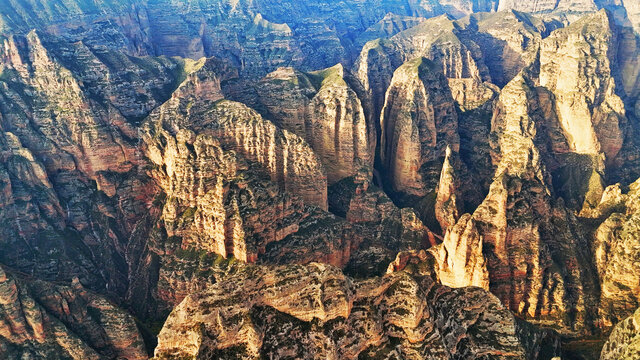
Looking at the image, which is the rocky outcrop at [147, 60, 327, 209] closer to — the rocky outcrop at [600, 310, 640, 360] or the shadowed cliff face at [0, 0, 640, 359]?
the shadowed cliff face at [0, 0, 640, 359]

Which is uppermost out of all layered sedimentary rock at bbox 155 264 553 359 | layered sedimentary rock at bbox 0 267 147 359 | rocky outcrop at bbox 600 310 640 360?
layered sedimentary rock at bbox 155 264 553 359

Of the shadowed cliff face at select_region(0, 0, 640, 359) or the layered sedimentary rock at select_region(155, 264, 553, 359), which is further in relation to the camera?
the shadowed cliff face at select_region(0, 0, 640, 359)

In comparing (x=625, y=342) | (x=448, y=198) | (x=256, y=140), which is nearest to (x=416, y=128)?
(x=448, y=198)

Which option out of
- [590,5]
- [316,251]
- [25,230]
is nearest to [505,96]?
[316,251]

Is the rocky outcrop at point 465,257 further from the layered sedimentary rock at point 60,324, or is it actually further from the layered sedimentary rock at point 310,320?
the layered sedimentary rock at point 60,324

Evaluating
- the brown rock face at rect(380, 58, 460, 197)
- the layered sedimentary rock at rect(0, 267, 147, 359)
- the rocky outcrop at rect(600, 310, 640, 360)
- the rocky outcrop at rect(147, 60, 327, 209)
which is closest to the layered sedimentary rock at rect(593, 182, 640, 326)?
the rocky outcrop at rect(600, 310, 640, 360)

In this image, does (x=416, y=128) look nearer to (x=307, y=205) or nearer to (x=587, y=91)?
(x=307, y=205)
